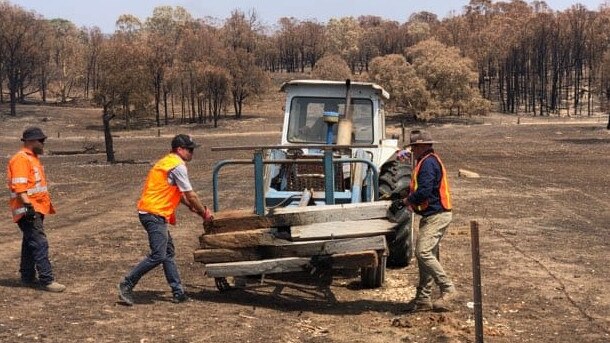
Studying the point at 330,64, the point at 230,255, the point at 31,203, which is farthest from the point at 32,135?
the point at 330,64

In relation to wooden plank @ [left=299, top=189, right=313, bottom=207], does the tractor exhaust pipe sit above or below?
above

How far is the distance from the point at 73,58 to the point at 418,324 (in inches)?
3174

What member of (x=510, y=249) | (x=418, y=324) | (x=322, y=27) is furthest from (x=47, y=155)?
(x=322, y=27)

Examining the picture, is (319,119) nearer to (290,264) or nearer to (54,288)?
(290,264)

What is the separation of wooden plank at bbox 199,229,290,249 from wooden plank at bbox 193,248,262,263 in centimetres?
6

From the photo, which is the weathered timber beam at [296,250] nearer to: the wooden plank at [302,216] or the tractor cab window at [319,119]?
the wooden plank at [302,216]

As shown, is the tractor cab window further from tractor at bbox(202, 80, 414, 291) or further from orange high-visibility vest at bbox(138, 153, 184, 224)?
orange high-visibility vest at bbox(138, 153, 184, 224)

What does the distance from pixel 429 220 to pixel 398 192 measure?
1.42m

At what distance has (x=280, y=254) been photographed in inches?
289

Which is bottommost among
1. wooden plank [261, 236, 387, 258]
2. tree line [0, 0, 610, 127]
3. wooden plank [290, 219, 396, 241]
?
wooden plank [261, 236, 387, 258]

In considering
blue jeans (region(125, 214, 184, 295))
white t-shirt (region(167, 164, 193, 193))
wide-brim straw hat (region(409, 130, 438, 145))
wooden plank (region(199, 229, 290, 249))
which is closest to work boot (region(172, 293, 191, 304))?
blue jeans (region(125, 214, 184, 295))

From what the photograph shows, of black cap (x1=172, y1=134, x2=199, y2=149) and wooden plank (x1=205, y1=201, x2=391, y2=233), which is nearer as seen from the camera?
wooden plank (x1=205, y1=201, x2=391, y2=233)

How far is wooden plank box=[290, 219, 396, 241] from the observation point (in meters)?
7.16

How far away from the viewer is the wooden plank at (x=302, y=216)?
7207 mm
